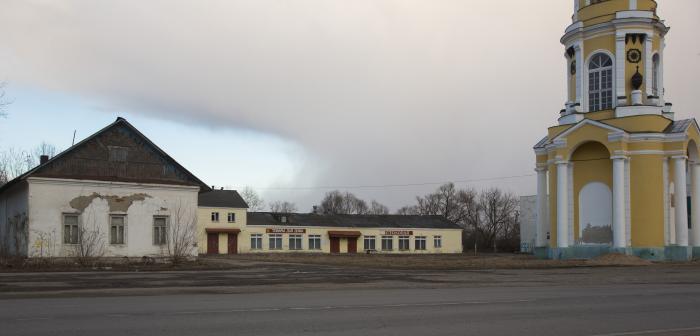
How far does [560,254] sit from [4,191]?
3199cm

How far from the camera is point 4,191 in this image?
116 ft

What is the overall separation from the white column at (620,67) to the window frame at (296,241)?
38746 mm

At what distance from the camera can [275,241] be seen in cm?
6856

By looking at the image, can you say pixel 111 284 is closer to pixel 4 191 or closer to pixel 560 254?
pixel 4 191

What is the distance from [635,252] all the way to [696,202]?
5826 mm

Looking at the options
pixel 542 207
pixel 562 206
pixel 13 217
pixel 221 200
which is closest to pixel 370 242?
pixel 221 200

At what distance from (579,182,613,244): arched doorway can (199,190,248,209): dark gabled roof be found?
1511 inches

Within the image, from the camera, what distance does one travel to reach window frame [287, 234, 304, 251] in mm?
68812

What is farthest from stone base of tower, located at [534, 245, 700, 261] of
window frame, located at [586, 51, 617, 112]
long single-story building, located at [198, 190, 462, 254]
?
long single-story building, located at [198, 190, 462, 254]

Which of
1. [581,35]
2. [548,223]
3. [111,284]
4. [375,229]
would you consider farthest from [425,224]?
[111,284]

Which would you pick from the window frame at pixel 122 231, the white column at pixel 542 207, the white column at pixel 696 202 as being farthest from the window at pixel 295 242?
the white column at pixel 696 202

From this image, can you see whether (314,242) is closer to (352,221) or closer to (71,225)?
(352,221)

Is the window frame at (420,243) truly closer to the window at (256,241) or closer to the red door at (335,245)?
the red door at (335,245)

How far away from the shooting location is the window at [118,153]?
31.8m
